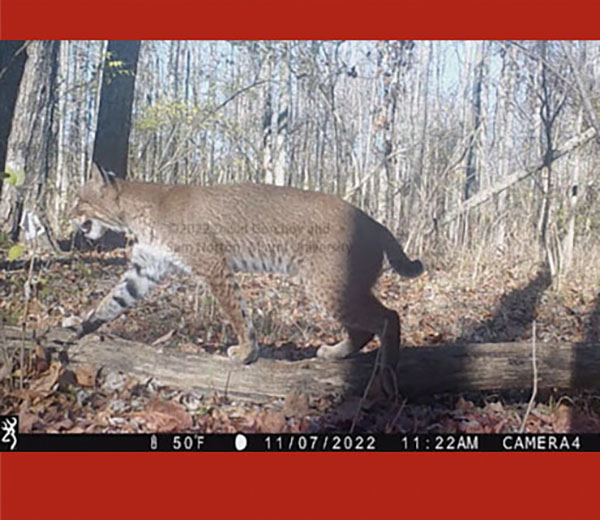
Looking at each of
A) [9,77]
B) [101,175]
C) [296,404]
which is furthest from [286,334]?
[9,77]

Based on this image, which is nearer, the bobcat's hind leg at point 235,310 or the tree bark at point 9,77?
the bobcat's hind leg at point 235,310

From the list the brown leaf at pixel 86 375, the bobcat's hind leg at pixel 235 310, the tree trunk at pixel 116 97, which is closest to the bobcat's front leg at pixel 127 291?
the brown leaf at pixel 86 375

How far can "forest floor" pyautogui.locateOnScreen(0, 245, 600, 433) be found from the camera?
12.0ft

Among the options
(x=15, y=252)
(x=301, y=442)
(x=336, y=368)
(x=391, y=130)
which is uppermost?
(x=391, y=130)

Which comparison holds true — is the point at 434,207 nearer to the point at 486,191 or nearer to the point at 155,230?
the point at 486,191

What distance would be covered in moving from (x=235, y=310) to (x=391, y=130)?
132 cm

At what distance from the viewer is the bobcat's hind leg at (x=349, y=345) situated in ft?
12.0

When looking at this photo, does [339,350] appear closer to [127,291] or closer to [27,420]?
[127,291]

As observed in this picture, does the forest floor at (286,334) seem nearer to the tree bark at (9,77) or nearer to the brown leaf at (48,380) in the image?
the brown leaf at (48,380)

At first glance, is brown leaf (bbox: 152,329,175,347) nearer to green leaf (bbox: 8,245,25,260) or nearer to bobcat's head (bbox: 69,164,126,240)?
bobcat's head (bbox: 69,164,126,240)

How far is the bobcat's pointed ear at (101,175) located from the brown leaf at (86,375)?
1031 millimetres

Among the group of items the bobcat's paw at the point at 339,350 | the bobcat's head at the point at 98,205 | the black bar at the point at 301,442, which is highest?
the bobcat's head at the point at 98,205

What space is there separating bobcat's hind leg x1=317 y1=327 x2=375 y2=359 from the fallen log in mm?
46

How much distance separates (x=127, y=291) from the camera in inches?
148
